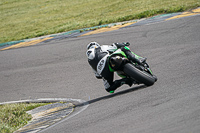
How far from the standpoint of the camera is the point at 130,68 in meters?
6.13

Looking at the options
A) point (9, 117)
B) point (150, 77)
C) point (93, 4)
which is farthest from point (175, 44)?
point (93, 4)

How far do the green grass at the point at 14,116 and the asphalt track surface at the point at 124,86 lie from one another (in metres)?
0.83

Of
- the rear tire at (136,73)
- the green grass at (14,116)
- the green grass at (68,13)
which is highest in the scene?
the green grass at (68,13)

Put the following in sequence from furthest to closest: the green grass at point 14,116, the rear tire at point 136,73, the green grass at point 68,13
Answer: the green grass at point 68,13 < the green grass at point 14,116 < the rear tire at point 136,73

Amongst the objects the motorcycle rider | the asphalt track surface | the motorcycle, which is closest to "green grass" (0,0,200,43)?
the asphalt track surface

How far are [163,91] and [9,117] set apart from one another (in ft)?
10.3

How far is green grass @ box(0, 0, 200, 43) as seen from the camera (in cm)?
1677

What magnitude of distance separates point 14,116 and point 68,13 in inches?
721

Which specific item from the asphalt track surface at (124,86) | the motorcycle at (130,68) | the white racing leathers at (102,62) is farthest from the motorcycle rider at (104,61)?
the asphalt track surface at (124,86)

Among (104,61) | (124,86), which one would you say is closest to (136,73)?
(104,61)

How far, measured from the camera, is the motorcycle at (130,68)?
20.0 feet

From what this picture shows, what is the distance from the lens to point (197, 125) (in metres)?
3.95

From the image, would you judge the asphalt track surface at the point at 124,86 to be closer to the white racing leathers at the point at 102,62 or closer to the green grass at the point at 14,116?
the white racing leathers at the point at 102,62

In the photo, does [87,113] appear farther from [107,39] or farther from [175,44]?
[107,39]
